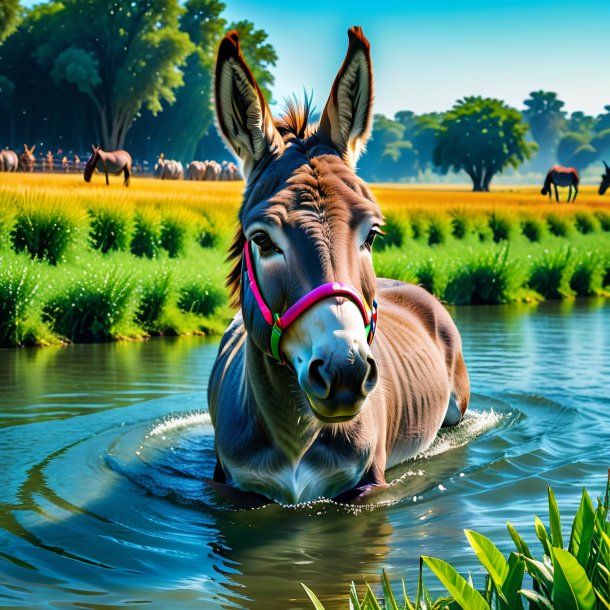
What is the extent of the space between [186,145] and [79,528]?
7203 cm

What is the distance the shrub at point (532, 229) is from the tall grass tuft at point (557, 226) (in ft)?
3.30

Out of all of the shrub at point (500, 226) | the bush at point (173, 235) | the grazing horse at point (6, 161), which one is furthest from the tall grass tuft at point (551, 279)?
the grazing horse at point (6, 161)

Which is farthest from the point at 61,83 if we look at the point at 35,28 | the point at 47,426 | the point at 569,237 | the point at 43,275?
the point at 47,426

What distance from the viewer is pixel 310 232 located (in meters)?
3.60

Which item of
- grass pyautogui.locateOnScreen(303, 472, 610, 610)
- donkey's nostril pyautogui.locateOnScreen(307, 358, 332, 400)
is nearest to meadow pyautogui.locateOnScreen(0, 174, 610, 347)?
donkey's nostril pyautogui.locateOnScreen(307, 358, 332, 400)

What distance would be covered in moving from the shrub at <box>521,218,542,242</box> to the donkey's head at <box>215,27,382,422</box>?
2067 cm

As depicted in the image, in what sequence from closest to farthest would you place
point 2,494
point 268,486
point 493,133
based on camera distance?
point 268,486
point 2,494
point 493,133

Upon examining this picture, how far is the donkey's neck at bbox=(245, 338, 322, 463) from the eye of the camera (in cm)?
408

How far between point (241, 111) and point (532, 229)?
2131 cm

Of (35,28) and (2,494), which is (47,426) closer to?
(2,494)

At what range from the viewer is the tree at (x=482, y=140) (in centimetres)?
8462

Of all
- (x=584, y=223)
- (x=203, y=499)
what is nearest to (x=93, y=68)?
(x=584, y=223)

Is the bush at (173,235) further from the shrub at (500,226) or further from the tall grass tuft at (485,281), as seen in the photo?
the shrub at (500,226)

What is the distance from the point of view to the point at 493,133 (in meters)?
84.6
